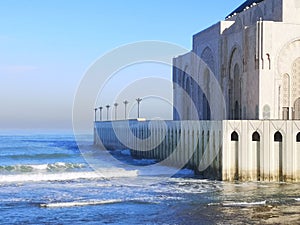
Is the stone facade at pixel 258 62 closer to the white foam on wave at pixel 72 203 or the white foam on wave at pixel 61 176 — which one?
the white foam on wave at pixel 61 176

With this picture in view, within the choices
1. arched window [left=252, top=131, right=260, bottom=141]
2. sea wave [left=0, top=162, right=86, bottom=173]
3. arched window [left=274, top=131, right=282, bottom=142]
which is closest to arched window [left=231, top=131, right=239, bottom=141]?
arched window [left=252, top=131, right=260, bottom=141]

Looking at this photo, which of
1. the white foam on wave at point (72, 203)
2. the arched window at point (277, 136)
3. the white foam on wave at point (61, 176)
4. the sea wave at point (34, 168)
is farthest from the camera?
the sea wave at point (34, 168)

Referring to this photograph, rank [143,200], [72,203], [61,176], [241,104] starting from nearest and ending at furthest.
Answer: [72,203]
[143,200]
[61,176]
[241,104]

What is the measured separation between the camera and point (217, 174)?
33.2 meters

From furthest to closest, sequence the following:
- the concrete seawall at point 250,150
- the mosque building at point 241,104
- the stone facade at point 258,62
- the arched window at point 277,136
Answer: the stone facade at point 258,62 → the arched window at point 277,136 → the mosque building at point 241,104 → the concrete seawall at point 250,150

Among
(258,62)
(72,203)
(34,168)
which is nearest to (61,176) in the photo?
(34,168)

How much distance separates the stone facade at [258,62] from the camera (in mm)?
40250

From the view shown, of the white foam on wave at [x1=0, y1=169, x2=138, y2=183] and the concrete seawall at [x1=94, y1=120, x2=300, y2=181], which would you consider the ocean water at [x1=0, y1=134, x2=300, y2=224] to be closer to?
the white foam on wave at [x1=0, y1=169, x2=138, y2=183]

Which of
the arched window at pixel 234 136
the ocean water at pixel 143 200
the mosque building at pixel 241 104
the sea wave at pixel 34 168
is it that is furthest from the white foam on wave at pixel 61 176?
the arched window at pixel 234 136

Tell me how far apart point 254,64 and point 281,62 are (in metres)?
2.21

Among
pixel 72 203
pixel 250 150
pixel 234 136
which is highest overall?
pixel 234 136

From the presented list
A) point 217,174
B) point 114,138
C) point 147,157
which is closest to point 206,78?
point 147,157

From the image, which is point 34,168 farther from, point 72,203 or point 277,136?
point 277,136

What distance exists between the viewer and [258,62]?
40.2m
